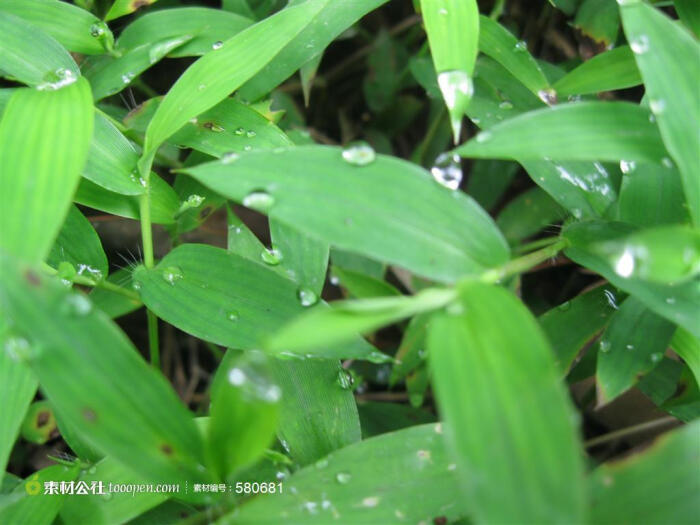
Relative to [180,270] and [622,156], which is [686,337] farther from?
[180,270]

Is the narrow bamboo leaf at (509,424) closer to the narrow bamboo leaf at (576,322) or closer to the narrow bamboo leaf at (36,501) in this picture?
the narrow bamboo leaf at (576,322)

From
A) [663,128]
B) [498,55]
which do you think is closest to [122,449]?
[663,128]

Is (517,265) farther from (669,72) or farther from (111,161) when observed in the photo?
(111,161)

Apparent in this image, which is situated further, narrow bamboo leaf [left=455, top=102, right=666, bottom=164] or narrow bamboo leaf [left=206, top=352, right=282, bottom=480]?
narrow bamboo leaf [left=455, top=102, right=666, bottom=164]

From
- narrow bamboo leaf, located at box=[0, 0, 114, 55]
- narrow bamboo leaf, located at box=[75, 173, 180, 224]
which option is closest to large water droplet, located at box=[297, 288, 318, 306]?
narrow bamboo leaf, located at box=[75, 173, 180, 224]

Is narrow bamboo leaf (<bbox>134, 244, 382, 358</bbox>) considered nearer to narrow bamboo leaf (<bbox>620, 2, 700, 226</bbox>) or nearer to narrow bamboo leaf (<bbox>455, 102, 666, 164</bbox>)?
narrow bamboo leaf (<bbox>455, 102, 666, 164</bbox>)

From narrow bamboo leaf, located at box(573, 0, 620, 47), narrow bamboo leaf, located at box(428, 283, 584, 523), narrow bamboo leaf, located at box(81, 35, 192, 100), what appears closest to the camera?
narrow bamboo leaf, located at box(428, 283, 584, 523)

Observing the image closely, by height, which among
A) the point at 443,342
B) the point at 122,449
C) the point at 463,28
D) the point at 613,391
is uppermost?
the point at 463,28

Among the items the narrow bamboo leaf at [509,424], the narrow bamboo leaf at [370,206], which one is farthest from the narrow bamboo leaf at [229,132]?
the narrow bamboo leaf at [509,424]
